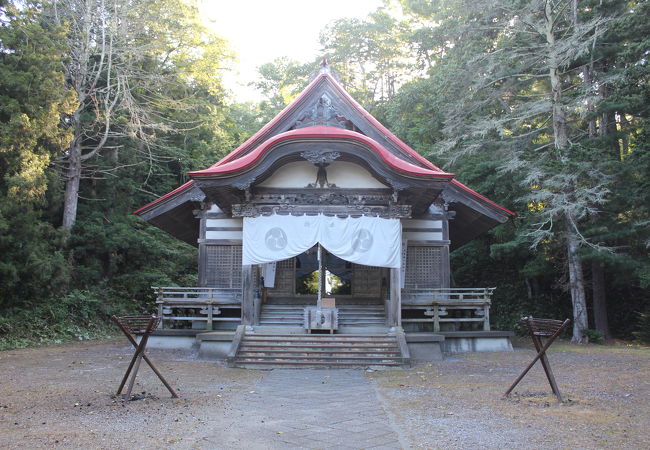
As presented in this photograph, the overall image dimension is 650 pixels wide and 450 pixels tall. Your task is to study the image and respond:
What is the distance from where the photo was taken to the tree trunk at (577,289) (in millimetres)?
16234

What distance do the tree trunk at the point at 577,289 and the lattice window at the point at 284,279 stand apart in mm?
8442

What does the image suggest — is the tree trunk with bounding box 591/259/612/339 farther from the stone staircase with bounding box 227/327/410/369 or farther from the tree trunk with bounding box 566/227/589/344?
the stone staircase with bounding box 227/327/410/369

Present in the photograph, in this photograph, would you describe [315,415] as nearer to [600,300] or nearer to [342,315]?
[342,315]

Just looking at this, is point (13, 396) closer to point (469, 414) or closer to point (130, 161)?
point (469, 414)

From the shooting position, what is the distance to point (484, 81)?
18.9 meters

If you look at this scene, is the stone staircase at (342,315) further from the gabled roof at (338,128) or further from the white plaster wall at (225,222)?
the gabled roof at (338,128)

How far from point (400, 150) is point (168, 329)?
7998 mm

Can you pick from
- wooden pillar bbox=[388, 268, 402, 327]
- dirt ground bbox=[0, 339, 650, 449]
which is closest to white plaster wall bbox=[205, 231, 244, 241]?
dirt ground bbox=[0, 339, 650, 449]

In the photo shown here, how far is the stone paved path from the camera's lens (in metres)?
5.45

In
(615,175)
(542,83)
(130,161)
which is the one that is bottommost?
(615,175)

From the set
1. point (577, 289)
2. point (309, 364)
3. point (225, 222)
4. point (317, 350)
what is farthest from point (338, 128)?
point (577, 289)

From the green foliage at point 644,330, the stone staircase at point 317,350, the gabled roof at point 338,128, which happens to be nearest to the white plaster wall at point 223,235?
the gabled roof at point 338,128

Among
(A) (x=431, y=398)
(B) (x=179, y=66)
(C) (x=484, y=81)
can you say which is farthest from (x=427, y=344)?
(B) (x=179, y=66)

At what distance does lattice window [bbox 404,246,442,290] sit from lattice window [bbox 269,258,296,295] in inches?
145
